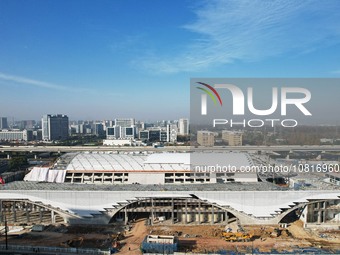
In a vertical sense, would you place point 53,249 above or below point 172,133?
below

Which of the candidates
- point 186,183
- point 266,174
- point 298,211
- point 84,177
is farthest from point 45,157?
point 298,211

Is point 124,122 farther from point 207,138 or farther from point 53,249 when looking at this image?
point 53,249

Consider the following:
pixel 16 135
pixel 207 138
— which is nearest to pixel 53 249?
pixel 207 138

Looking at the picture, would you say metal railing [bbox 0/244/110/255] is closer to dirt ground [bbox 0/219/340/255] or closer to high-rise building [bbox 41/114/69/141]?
dirt ground [bbox 0/219/340/255]

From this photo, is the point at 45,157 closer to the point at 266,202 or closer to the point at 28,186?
the point at 28,186

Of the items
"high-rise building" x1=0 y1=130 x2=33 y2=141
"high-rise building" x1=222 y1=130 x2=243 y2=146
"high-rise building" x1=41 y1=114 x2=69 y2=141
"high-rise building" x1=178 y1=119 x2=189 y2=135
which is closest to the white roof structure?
"high-rise building" x1=222 y1=130 x2=243 y2=146

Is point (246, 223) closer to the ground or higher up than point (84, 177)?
closer to the ground

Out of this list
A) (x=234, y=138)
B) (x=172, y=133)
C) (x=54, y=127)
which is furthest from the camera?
(x=54, y=127)
